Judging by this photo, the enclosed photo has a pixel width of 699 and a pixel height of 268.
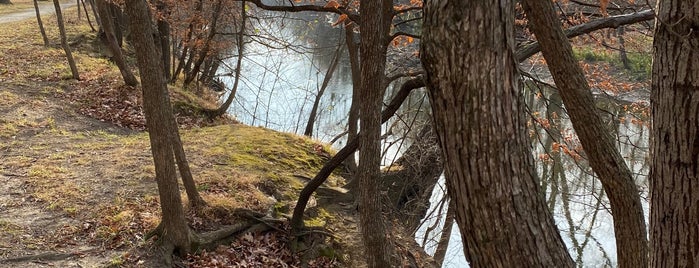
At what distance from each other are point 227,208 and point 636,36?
11.6 m

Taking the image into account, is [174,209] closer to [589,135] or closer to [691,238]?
[589,135]

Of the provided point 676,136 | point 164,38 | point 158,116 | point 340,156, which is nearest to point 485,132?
point 676,136

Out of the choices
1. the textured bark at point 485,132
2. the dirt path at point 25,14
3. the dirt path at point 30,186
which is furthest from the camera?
the dirt path at point 25,14

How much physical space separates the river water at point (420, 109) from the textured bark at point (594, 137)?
4585 millimetres

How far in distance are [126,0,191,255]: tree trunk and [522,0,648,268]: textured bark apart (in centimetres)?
326

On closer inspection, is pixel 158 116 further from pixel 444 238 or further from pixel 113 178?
pixel 444 238

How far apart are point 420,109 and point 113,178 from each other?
515 cm

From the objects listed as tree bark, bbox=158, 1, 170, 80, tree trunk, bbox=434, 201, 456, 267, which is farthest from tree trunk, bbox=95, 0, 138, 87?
tree trunk, bbox=434, 201, 456, 267

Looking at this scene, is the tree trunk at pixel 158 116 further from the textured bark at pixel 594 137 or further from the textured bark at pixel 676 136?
→ the textured bark at pixel 676 136

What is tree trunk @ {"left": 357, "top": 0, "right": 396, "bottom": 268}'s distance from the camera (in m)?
5.15

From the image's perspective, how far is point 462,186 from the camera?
2211mm

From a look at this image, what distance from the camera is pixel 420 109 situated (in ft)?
34.3

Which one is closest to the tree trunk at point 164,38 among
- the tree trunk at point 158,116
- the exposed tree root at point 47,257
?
the tree trunk at point 158,116

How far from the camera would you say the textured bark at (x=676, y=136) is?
2332 mm
